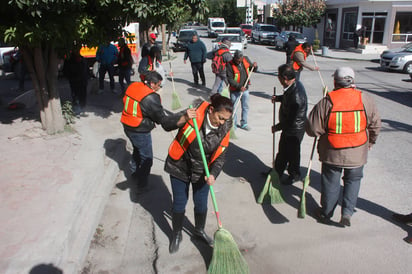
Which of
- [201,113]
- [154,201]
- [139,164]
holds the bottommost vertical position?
[154,201]

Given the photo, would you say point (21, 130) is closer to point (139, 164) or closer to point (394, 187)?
point (139, 164)

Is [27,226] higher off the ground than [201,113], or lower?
lower

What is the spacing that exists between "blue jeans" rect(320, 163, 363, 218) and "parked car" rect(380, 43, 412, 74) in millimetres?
14468

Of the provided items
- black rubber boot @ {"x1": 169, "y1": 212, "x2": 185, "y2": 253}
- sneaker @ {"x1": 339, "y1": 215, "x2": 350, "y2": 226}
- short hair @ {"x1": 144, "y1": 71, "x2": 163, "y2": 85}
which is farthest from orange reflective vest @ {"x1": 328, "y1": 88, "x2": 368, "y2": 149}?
short hair @ {"x1": 144, "y1": 71, "x2": 163, "y2": 85}

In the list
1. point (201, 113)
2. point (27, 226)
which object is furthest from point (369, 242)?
point (27, 226)

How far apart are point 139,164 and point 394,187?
374 cm

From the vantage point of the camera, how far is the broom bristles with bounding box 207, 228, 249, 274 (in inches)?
131

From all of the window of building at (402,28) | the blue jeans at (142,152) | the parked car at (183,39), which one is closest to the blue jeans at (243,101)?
the blue jeans at (142,152)

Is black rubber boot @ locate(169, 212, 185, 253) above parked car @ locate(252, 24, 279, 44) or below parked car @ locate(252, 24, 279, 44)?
below

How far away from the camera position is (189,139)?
3471 millimetres

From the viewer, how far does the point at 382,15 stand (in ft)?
92.2

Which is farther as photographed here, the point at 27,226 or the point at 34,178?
the point at 34,178

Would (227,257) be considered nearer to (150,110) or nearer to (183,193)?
(183,193)

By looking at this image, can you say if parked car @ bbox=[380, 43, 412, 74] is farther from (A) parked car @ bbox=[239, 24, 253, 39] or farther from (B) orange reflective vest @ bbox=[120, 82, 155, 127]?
(A) parked car @ bbox=[239, 24, 253, 39]
